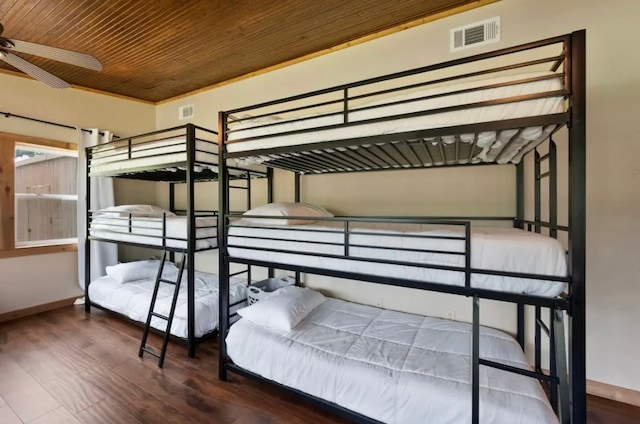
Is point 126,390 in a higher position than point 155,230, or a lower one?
lower

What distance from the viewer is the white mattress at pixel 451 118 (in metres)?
1.19

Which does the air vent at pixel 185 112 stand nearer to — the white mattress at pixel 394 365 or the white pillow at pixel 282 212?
the white pillow at pixel 282 212

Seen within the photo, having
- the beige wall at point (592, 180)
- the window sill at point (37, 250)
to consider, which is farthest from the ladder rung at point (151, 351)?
the window sill at point (37, 250)

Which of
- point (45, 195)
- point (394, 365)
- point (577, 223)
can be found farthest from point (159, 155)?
point (577, 223)

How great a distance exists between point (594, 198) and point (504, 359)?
4.18 ft

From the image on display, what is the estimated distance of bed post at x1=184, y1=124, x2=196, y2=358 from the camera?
7.64ft

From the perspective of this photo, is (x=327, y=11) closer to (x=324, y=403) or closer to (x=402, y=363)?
(x=402, y=363)

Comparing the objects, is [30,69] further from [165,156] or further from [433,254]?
[433,254]

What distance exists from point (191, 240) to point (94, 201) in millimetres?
2236

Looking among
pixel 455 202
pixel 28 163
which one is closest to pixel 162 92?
pixel 28 163

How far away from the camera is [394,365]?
1616 millimetres

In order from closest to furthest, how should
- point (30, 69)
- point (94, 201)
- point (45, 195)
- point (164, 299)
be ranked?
point (30, 69) < point (164, 299) < point (45, 195) < point (94, 201)

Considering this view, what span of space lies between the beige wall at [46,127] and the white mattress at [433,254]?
3127 mm

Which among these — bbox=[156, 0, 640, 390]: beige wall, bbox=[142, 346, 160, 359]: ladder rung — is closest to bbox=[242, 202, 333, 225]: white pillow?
bbox=[156, 0, 640, 390]: beige wall
